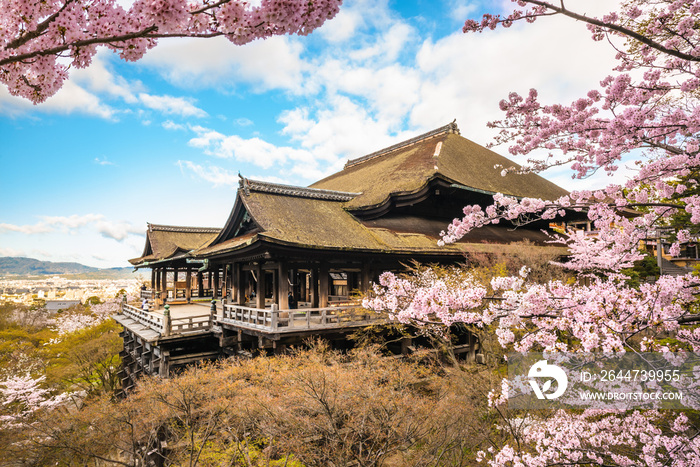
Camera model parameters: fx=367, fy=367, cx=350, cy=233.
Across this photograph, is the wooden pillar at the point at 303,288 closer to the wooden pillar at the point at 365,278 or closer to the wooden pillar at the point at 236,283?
the wooden pillar at the point at 236,283

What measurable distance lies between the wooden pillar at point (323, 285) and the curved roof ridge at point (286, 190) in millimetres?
3387

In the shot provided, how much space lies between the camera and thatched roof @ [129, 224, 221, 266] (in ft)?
83.6

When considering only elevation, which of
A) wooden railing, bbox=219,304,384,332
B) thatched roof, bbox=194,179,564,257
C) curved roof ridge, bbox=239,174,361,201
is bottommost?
wooden railing, bbox=219,304,384,332

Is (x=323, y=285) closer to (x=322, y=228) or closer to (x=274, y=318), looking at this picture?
(x=322, y=228)

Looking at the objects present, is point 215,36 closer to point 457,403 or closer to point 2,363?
point 457,403

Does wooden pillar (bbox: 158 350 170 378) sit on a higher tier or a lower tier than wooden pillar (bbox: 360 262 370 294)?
lower

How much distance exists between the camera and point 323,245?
10.6 meters

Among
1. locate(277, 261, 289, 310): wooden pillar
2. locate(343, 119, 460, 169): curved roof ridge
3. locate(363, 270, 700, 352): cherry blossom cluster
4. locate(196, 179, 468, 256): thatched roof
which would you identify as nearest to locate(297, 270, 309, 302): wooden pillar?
locate(196, 179, 468, 256): thatched roof

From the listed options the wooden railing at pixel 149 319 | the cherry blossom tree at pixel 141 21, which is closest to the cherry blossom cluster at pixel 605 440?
the cherry blossom tree at pixel 141 21

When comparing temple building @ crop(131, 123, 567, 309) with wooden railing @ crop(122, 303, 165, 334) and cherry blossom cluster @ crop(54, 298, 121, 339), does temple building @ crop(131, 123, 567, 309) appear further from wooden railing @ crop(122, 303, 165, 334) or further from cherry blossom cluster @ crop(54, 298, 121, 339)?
cherry blossom cluster @ crop(54, 298, 121, 339)

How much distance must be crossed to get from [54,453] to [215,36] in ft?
38.4

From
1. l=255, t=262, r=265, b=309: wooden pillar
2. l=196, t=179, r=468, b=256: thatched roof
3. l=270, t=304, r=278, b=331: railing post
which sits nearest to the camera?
l=270, t=304, r=278, b=331: railing post

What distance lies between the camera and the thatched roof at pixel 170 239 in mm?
25469

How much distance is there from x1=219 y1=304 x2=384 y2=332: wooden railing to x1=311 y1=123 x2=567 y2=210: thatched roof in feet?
15.0
